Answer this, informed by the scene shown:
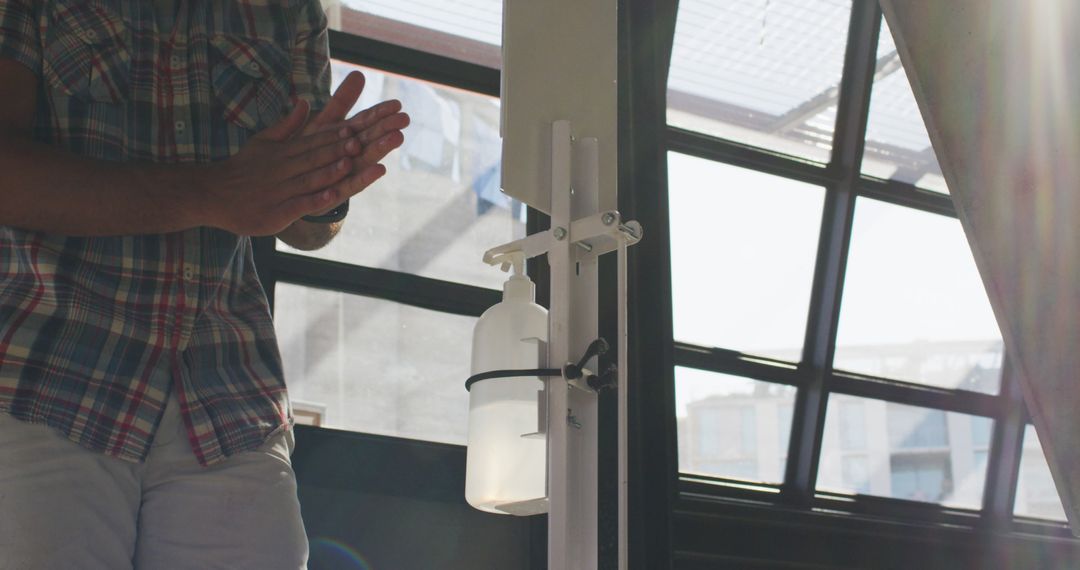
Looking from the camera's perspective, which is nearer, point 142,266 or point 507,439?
point 142,266

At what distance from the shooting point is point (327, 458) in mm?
2607

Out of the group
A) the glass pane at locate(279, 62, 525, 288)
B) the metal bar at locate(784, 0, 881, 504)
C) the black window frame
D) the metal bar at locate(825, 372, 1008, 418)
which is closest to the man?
the black window frame

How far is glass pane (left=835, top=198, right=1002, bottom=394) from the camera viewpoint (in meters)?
4.02

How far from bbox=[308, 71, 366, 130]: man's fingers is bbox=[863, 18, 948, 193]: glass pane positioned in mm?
3076

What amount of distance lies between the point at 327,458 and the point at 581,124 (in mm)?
1355

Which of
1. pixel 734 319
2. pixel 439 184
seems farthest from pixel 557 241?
pixel 734 319

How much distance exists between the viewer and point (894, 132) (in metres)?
4.09

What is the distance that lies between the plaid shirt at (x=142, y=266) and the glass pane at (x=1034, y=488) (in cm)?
370

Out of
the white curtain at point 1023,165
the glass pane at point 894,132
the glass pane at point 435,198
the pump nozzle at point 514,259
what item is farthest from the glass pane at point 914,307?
the pump nozzle at point 514,259

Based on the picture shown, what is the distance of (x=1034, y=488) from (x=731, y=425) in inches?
58.1

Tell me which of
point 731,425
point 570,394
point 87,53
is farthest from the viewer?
point 731,425

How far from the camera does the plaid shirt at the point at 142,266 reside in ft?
3.67

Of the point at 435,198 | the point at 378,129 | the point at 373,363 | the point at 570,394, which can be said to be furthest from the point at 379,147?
the point at 435,198

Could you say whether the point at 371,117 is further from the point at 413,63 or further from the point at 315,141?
the point at 413,63
